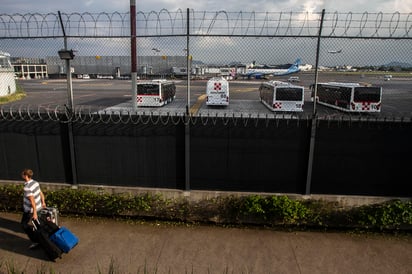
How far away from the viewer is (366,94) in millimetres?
21438

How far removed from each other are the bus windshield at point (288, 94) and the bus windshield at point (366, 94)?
13.9 ft

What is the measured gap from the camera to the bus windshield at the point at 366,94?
2131cm

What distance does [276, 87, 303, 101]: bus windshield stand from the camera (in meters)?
20.7

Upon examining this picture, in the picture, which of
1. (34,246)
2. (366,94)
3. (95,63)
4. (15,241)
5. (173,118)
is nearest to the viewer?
(34,246)

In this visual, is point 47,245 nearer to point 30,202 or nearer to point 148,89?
point 30,202

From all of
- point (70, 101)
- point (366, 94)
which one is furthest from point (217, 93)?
point (70, 101)

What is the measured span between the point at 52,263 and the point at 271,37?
6.03 m

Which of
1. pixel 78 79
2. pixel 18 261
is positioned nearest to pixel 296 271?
pixel 18 261

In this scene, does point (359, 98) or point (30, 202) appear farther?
point (359, 98)

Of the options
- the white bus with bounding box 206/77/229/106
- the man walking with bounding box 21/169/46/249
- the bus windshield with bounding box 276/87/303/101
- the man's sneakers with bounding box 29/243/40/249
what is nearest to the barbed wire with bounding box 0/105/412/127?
the man walking with bounding box 21/169/46/249

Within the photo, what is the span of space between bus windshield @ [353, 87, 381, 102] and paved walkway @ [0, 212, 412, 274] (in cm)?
1748

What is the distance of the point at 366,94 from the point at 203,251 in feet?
66.7

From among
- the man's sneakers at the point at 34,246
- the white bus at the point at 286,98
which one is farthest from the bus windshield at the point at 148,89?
the man's sneakers at the point at 34,246

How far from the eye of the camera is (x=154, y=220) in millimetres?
6812
